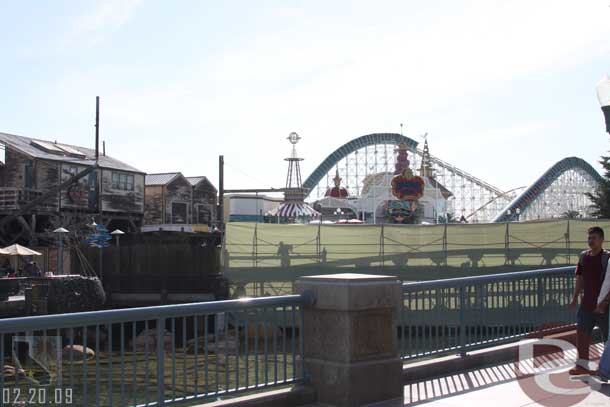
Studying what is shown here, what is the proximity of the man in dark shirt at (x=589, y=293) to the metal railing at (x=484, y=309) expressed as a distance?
1358 millimetres

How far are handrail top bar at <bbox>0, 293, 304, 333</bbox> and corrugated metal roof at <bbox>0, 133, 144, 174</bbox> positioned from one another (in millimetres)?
46760

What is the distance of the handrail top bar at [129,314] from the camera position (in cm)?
522

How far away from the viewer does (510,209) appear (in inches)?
3091

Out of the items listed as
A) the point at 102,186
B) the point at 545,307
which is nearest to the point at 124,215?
the point at 102,186

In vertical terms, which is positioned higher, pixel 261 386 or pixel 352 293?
pixel 352 293

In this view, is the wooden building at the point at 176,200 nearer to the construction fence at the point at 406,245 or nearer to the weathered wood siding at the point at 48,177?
the weathered wood siding at the point at 48,177

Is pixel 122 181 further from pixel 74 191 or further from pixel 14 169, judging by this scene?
pixel 14 169

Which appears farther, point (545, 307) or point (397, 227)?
point (397, 227)

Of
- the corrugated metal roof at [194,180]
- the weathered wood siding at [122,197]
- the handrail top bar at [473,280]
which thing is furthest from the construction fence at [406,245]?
the corrugated metal roof at [194,180]

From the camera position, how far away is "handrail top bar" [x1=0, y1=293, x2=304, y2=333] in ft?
17.1

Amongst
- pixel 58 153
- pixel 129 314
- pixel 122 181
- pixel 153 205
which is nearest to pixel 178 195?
pixel 153 205

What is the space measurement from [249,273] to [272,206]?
69136 millimetres

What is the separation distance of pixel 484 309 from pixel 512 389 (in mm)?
2103

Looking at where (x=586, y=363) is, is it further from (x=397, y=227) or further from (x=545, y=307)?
(x=397, y=227)
